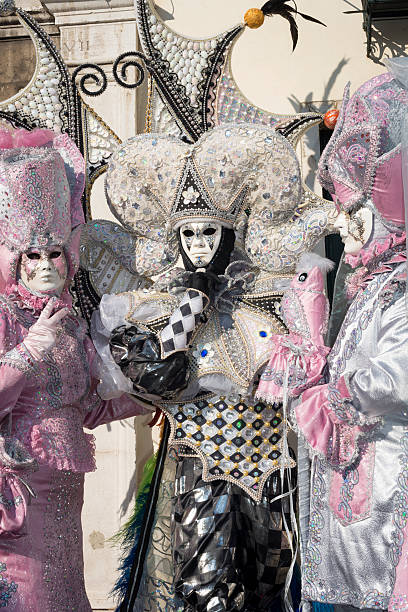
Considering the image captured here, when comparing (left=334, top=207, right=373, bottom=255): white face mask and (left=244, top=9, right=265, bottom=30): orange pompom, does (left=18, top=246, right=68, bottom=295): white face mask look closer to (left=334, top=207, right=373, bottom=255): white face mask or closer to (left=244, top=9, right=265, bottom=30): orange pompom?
(left=334, top=207, right=373, bottom=255): white face mask

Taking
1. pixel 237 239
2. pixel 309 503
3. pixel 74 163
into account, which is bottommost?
pixel 309 503

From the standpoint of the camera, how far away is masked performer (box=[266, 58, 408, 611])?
116 inches

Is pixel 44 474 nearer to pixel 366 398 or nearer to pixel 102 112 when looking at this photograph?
pixel 366 398

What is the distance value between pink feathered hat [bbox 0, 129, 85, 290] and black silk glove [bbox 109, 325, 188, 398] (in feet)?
1.38

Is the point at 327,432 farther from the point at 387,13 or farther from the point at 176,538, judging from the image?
the point at 387,13

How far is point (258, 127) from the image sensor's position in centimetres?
402

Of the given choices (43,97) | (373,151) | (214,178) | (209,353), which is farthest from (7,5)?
(373,151)

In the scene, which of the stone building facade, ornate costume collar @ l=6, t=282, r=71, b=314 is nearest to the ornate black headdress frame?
ornate costume collar @ l=6, t=282, r=71, b=314

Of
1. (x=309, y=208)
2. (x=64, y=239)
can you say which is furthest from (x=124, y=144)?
(x=309, y=208)

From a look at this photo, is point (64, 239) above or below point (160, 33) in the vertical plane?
below

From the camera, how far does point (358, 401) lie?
2.97m

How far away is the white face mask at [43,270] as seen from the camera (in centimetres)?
382

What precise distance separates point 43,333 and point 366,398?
1.33 metres

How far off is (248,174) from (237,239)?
0.27m
